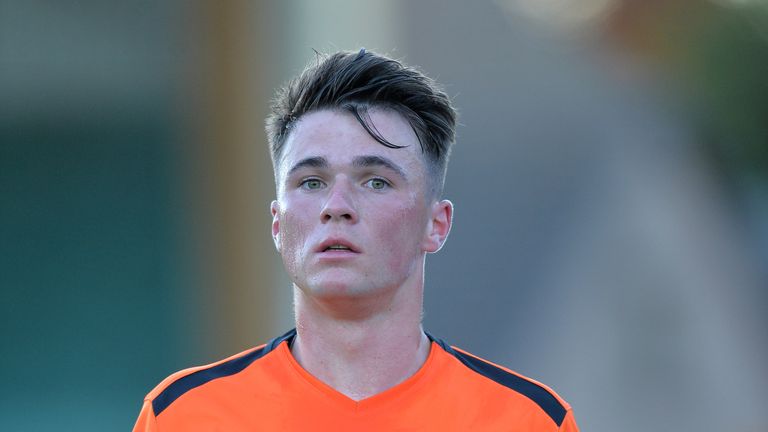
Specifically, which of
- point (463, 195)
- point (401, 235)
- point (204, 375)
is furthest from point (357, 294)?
point (463, 195)

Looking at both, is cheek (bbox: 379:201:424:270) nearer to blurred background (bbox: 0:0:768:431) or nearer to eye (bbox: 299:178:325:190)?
eye (bbox: 299:178:325:190)

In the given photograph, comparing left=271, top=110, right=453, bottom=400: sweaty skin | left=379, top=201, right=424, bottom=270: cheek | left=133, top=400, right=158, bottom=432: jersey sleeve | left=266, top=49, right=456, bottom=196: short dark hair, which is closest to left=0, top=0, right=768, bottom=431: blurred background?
left=266, top=49, right=456, bottom=196: short dark hair

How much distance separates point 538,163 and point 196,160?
3.03 metres

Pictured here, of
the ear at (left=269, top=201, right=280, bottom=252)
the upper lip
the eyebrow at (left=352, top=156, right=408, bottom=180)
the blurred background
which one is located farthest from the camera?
the blurred background

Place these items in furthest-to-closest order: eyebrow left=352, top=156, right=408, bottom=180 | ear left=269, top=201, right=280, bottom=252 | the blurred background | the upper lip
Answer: the blurred background
ear left=269, top=201, right=280, bottom=252
eyebrow left=352, top=156, right=408, bottom=180
the upper lip

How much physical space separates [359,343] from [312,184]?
0.52m

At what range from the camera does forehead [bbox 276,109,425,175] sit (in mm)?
3045

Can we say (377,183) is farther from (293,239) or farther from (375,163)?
(293,239)

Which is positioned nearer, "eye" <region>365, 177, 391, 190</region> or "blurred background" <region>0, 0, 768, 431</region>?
"eye" <region>365, 177, 391, 190</region>

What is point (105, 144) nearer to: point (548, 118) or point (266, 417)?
point (548, 118)

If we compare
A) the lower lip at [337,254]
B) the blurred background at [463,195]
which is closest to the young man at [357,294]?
the lower lip at [337,254]

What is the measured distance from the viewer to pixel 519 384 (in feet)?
10.8

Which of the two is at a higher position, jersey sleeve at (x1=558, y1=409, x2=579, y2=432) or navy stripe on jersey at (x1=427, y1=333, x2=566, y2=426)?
navy stripe on jersey at (x1=427, y1=333, x2=566, y2=426)

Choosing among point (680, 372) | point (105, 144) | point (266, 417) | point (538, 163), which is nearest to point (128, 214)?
point (105, 144)
